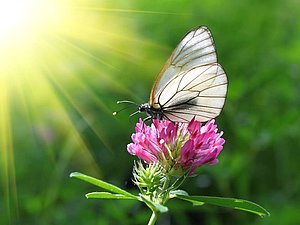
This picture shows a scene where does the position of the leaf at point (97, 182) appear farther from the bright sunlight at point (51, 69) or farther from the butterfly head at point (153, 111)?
the bright sunlight at point (51, 69)

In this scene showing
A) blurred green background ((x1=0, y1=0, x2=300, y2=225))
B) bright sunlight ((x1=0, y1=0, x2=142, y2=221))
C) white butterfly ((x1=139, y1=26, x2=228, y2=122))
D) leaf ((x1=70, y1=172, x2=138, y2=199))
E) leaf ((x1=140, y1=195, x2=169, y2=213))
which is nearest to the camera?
leaf ((x1=140, y1=195, x2=169, y2=213))

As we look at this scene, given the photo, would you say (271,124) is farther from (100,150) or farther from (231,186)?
(100,150)

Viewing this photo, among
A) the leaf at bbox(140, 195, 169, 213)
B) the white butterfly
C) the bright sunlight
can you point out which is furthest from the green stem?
the bright sunlight

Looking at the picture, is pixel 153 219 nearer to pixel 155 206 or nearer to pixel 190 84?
pixel 155 206

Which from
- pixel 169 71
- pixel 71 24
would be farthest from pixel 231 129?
pixel 169 71

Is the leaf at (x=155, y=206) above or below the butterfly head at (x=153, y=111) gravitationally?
below

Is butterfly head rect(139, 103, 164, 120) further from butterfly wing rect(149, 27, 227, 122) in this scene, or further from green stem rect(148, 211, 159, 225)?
green stem rect(148, 211, 159, 225)

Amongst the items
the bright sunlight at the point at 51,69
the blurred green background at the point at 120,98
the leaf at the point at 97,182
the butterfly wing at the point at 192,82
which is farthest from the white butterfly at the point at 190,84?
the bright sunlight at the point at 51,69

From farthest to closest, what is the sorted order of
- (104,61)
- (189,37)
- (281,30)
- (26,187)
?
1. (281,30)
2. (104,61)
3. (26,187)
4. (189,37)
